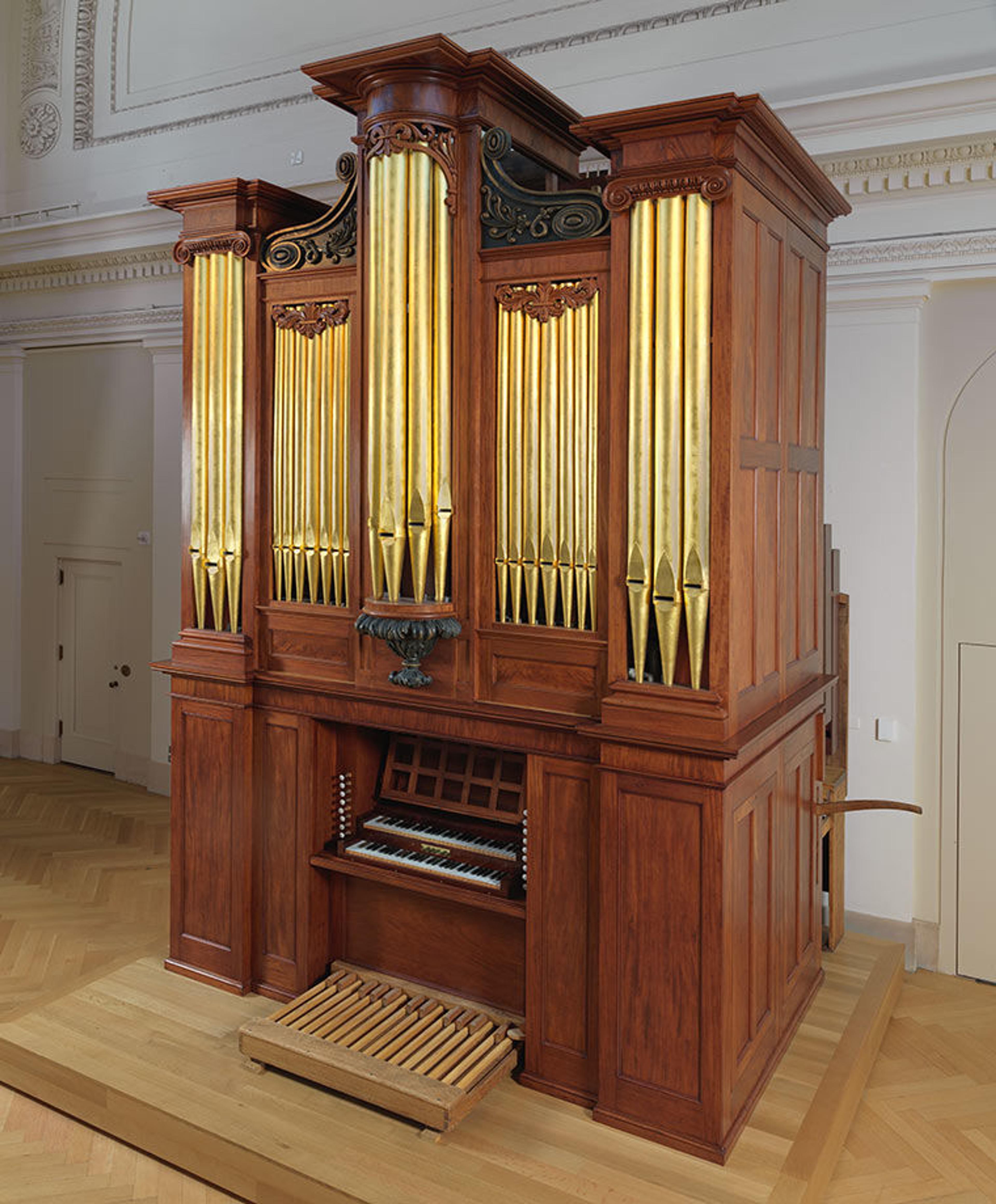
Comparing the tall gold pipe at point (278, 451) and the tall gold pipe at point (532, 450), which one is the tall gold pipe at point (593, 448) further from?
the tall gold pipe at point (278, 451)

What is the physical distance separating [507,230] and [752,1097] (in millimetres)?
3308

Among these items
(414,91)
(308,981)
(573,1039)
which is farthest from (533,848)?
(414,91)

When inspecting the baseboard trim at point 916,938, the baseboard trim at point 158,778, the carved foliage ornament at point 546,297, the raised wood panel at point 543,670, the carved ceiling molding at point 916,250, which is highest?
the carved ceiling molding at point 916,250

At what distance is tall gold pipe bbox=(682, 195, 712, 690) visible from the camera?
11.8 ft

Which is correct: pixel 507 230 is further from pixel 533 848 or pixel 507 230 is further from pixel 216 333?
pixel 533 848

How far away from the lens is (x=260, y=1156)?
3705 millimetres

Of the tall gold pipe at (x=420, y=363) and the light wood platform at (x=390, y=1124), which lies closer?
the light wood platform at (x=390, y=1124)

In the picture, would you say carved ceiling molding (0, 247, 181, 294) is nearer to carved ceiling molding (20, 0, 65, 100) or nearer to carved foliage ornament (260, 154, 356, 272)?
carved ceiling molding (20, 0, 65, 100)

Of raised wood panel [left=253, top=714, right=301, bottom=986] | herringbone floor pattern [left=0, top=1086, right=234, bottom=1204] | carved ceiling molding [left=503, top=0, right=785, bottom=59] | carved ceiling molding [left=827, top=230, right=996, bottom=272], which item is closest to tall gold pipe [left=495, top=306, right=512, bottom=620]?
raised wood panel [left=253, top=714, right=301, bottom=986]

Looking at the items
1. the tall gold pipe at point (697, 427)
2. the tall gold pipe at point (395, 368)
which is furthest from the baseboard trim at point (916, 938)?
the tall gold pipe at point (395, 368)

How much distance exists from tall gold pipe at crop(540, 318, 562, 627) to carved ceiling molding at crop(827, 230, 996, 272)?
6.75 ft

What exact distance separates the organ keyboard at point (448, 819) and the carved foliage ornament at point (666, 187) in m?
2.19

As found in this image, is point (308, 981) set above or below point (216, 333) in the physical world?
below

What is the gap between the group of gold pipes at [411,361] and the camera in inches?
160
